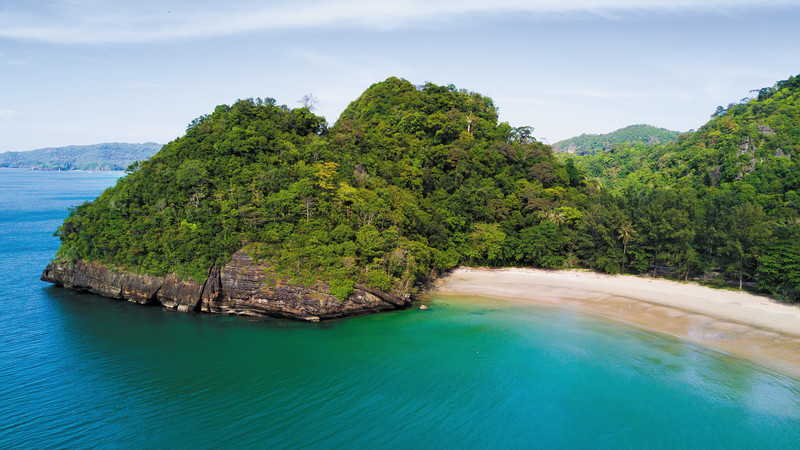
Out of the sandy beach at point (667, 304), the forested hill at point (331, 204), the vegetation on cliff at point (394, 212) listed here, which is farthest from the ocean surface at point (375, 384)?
the vegetation on cliff at point (394, 212)

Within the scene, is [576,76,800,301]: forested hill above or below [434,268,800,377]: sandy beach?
above

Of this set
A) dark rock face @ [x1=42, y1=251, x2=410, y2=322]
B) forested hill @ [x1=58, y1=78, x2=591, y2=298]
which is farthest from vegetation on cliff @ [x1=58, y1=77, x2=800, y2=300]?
dark rock face @ [x1=42, y1=251, x2=410, y2=322]

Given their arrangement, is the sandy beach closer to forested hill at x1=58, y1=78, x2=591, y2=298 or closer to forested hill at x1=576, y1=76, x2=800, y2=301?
forested hill at x1=576, y1=76, x2=800, y2=301

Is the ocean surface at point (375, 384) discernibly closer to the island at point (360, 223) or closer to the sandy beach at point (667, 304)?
the sandy beach at point (667, 304)

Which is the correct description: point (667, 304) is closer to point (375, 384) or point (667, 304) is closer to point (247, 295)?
point (375, 384)

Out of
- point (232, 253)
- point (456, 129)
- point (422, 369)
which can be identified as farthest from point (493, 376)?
point (456, 129)
